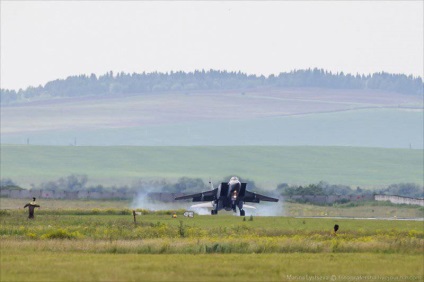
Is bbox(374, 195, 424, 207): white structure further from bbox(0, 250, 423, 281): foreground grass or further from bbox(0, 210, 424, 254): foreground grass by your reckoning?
bbox(0, 250, 423, 281): foreground grass

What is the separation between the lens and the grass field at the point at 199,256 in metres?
39.0

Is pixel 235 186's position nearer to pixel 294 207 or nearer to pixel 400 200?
pixel 294 207

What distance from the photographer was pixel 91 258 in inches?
1716

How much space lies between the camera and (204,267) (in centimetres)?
4091

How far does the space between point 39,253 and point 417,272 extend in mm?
Result: 14068

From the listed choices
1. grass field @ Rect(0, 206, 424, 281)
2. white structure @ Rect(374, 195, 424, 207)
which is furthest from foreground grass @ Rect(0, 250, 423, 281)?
white structure @ Rect(374, 195, 424, 207)

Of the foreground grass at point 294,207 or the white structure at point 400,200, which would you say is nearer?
the foreground grass at point 294,207

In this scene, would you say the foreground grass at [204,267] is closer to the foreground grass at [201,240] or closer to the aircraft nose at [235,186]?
the foreground grass at [201,240]

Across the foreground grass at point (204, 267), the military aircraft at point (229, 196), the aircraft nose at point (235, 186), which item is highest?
the foreground grass at point (204, 267)

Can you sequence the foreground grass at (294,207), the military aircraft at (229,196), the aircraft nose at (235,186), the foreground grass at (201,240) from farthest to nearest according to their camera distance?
the foreground grass at (294,207), the military aircraft at (229,196), the aircraft nose at (235,186), the foreground grass at (201,240)

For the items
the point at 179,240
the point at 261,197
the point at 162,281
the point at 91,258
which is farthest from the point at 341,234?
the point at 261,197

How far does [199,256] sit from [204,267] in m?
4.19

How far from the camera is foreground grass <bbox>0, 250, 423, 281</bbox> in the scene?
38406 millimetres

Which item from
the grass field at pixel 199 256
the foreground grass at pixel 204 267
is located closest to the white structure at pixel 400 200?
the grass field at pixel 199 256
